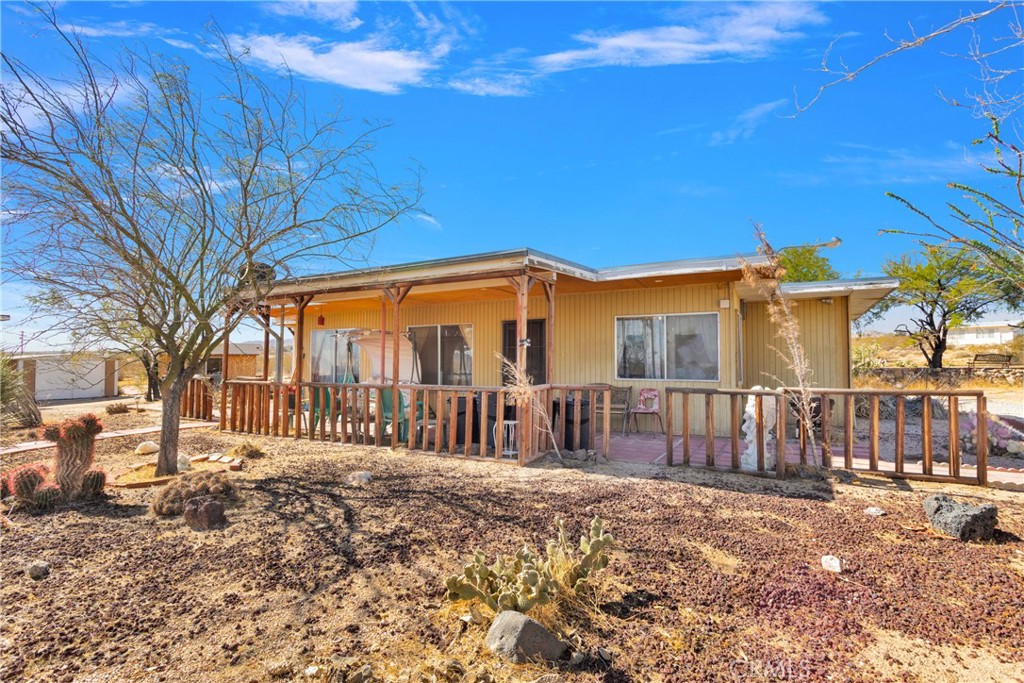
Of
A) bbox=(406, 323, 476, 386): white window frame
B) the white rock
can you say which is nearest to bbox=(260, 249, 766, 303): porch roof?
the white rock

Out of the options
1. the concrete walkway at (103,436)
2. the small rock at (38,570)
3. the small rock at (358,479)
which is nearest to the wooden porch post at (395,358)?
the small rock at (358,479)

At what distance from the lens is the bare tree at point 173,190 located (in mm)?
4324

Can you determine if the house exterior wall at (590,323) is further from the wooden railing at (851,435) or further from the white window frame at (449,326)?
the wooden railing at (851,435)

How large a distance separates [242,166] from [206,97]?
0.71 m

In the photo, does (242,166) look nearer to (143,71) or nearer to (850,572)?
(143,71)

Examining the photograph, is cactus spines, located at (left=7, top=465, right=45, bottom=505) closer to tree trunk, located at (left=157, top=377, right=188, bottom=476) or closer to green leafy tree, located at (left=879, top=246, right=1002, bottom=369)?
tree trunk, located at (left=157, top=377, right=188, bottom=476)

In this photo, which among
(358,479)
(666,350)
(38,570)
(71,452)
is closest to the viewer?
(38,570)

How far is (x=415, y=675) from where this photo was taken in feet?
6.48

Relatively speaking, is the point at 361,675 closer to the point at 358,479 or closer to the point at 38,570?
the point at 38,570

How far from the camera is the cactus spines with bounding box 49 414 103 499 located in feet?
13.9

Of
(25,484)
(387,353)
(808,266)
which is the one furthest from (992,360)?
(25,484)

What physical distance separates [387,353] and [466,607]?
7090 mm

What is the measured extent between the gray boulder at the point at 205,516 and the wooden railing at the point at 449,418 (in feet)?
10.0

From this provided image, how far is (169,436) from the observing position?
17.1ft
